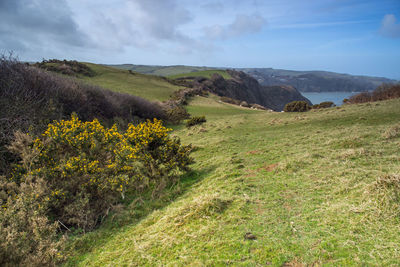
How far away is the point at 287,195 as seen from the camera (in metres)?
4.78

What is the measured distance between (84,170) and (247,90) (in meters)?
112

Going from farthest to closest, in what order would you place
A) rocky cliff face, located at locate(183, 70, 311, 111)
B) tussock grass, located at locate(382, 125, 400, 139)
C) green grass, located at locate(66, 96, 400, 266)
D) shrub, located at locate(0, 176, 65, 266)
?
rocky cliff face, located at locate(183, 70, 311, 111), tussock grass, located at locate(382, 125, 400, 139), shrub, located at locate(0, 176, 65, 266), green grass, located at locate(66, 96, 400, 266)

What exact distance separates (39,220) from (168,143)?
4.33 m

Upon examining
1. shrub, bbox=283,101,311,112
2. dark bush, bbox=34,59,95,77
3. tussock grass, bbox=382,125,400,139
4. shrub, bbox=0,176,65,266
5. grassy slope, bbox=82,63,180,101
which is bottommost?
shrub, bbox=0,176,65,266

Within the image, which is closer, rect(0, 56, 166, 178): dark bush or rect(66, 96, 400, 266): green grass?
rect(66, 96, 400, 266): green grass

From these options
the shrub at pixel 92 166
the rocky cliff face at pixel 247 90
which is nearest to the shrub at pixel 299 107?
the shrub at pixel 92 166

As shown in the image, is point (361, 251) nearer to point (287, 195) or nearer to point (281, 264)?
point (281, 264)

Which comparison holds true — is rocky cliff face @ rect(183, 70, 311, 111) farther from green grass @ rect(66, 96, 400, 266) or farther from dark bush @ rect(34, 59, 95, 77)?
green grass @ rect(66, 96, 400, 266)

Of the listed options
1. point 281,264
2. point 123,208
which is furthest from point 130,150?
point 281,264

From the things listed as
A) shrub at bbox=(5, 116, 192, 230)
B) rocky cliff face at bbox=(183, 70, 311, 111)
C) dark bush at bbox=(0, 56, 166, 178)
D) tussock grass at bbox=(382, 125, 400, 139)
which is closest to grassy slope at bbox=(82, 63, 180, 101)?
dark bush at bbox=(0, 56, 166, 178)

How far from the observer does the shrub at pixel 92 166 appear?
552 centimetres

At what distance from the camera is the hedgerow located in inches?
208

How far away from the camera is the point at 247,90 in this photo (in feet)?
366

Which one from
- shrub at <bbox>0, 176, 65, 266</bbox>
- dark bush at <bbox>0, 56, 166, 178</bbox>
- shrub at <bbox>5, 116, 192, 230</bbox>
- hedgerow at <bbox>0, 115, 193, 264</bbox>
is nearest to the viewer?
shrub at <bbox>0, 176, 65, 266</bbox>
